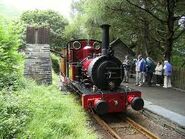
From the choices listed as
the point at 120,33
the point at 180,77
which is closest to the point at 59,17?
the point at 120,33

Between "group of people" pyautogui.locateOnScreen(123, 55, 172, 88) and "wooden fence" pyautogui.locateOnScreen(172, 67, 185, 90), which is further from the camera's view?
"group of people" pyautogui.locateOnScreen(123, 55, 172, 88)

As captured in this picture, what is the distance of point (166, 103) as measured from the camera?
1397cm

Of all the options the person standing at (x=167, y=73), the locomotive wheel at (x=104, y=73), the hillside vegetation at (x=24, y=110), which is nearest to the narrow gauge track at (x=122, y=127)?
the hillside vegetation at (x=24, y=110)

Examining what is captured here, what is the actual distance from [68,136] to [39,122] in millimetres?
826

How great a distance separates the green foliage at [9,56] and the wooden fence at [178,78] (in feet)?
31.5

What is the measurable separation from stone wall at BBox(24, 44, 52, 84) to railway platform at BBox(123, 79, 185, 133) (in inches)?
164

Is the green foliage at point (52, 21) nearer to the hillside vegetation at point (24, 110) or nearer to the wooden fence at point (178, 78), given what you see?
the wooden fence at point (178, 78)

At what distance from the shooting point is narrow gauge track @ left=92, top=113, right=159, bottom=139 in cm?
978

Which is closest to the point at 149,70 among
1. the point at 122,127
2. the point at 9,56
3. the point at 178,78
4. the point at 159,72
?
the point at 159,72

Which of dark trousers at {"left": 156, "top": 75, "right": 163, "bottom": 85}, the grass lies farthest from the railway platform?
the grass

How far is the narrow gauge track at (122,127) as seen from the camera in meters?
9.78

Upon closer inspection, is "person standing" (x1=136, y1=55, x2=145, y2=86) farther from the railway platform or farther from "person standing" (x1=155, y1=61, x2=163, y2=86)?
the railway platform

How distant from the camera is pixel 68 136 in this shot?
829 centimetres

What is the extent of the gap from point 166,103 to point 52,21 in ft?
80.1
